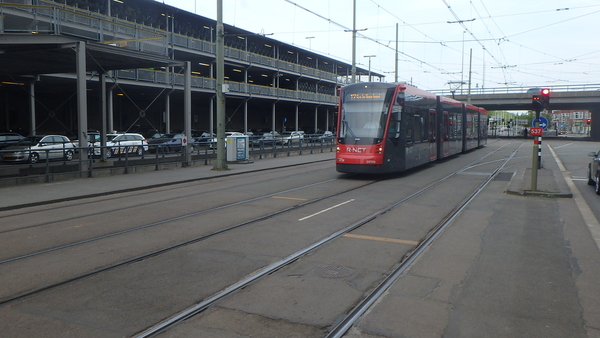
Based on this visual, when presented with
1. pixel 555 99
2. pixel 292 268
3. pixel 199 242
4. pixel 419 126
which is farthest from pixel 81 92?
pixel 555 99

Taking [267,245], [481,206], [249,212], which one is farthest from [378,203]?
[267,245]

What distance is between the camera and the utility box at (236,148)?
1013 inches

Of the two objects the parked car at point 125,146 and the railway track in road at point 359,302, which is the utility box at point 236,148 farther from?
the railway track in road at point 359,302

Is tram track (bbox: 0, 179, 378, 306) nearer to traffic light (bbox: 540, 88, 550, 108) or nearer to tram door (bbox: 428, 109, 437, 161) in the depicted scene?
traffic light (bbox: 540, 88, 550, 108)

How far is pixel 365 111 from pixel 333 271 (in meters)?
11.6

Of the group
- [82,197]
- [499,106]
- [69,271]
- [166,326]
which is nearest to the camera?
[166,326]

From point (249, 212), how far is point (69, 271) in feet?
16.5

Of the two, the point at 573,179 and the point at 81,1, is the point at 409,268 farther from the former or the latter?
the point at 81,1

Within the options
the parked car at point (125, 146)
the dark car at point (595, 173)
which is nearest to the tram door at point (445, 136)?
the dark car at point (595, 173)

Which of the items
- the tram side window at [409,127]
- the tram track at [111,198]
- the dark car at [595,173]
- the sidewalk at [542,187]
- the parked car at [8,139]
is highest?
the tram side window at [409,127]

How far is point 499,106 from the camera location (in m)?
72.2

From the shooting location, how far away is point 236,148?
26031 millimetres

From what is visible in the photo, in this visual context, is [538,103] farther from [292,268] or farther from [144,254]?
[144,254]

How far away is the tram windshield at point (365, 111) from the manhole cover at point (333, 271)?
10788mm
